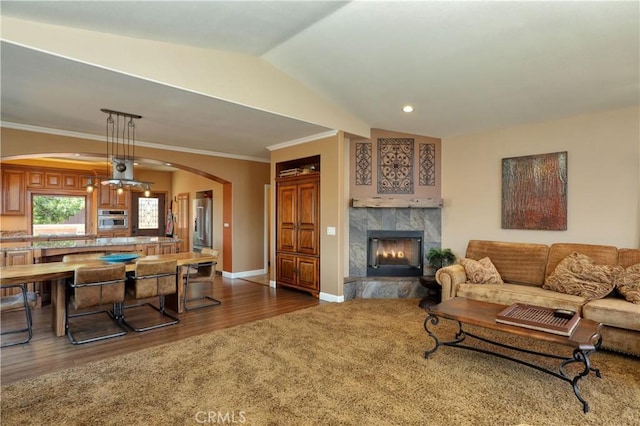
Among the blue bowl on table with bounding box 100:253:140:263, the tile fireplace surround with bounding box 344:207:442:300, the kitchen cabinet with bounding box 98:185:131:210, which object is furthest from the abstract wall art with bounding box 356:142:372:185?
the kitchen cabinet with bounding box 98:185:131:210

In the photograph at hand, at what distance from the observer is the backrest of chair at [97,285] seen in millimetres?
3350

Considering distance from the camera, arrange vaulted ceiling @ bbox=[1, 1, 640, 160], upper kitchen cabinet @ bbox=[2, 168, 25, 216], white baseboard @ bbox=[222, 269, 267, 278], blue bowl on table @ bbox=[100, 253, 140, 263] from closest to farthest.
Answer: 1. vaulted ceiling @ bbox=[1, 1, 640, 160]
2. blue bowl on table @ bbox=[100, 253, 140, 263]
3. upper kitchen cabinet @ bbox=[2, 168, 25, 216]
4. white baseboard @ bbox=[222, 269, 267, 278]

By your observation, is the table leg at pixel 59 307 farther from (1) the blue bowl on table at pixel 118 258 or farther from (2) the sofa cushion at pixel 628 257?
(2) the sofa cushion at pixel 628 257

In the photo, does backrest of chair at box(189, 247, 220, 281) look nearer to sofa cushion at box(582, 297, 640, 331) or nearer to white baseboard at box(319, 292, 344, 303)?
white baseboard at box(319, 292, 344, 303)

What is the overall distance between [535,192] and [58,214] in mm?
9480

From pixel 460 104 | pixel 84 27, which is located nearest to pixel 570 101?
pixel 460 104

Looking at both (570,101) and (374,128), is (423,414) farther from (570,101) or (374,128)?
(374,128)

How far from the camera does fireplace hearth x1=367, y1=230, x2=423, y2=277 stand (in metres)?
5.51

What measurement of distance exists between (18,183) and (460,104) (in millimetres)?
8564

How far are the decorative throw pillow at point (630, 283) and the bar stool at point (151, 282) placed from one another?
4.88 metres

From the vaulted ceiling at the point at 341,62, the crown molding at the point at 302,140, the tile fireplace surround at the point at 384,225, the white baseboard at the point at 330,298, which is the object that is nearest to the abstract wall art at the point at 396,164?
the tile fireplace surround at the point at 384,225

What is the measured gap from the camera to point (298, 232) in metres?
5.70

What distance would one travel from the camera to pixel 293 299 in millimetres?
5246

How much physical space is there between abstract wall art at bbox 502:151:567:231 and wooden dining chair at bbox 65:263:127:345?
507 cm
